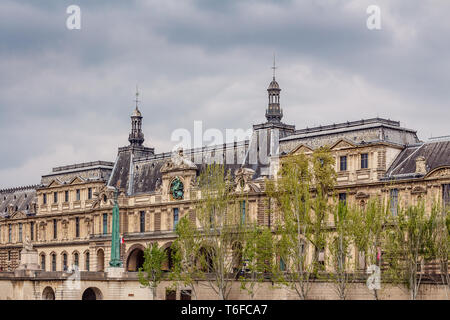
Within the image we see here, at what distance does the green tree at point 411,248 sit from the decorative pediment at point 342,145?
1706 cm

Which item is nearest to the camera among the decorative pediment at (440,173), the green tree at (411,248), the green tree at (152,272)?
the green tree at (411,248)

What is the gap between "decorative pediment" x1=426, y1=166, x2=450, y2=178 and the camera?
90.1 metres

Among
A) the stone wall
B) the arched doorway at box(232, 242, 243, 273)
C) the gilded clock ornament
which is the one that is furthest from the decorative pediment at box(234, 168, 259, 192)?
the stone wall

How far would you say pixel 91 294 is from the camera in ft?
356

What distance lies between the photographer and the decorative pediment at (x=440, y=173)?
90088 mm

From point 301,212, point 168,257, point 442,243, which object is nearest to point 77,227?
point 168,257

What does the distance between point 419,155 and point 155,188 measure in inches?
1367

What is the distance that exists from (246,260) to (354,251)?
10.6m

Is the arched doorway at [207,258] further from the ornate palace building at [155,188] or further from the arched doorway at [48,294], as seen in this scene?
the arched doorway at [48,294]

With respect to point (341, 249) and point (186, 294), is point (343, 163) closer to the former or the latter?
point (341, 249)

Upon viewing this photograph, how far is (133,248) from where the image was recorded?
119 meters

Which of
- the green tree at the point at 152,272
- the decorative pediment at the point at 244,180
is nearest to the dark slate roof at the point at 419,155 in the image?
the decorative pediment at the point at 244,180
